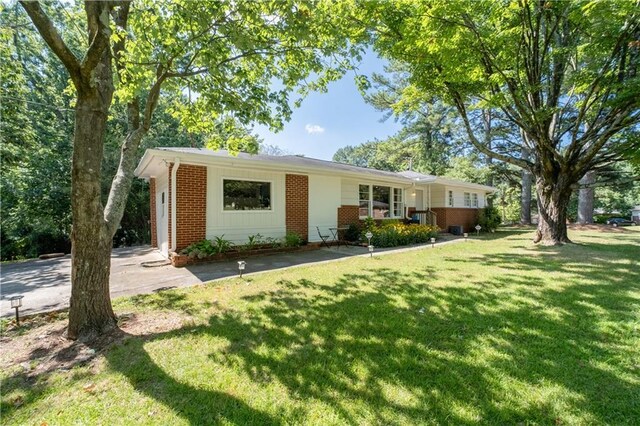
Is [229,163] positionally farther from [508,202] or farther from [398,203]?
→ [508,202]

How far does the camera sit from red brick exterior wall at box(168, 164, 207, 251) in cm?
754

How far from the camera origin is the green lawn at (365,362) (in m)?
2.15

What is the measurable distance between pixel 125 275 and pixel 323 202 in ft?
21.1

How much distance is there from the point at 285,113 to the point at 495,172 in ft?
83.9

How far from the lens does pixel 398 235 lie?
10.8 meters

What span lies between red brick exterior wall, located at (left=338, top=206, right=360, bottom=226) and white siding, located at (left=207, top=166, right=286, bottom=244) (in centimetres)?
266

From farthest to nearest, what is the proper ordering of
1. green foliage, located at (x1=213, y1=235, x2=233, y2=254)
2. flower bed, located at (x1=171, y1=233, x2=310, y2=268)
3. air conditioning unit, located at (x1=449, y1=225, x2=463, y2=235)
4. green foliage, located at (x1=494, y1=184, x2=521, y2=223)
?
1. green foliage, located at (x1=494, y1=184, x2=521, y2=223)
2. air conditioning unit, located at (x1=449, y1=225, x2=463, y2=235)
3. green foliage, located at (x1=213, y1=235, x2=233, y2=254)
4. flower bed, located at (x1=171, y1=233, x2=310, y2=268)

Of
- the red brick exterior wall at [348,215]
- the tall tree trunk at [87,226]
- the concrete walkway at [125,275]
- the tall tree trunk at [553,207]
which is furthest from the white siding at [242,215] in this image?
the tall tree trunk at [553,207]

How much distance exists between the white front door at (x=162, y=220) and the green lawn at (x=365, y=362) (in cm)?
406

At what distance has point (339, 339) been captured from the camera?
10.6 ft

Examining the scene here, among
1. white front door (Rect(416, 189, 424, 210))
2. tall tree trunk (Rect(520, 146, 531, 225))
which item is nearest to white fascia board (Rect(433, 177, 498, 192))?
white front door (Rect(416, 189, 424, 210))

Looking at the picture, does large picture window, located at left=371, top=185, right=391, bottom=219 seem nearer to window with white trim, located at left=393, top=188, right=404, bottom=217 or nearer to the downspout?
window with white trim, located at left=393, top=188, right=404, bottom=217

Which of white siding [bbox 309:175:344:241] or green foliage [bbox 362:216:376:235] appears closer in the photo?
white siding [bbox 309:175:344:241]

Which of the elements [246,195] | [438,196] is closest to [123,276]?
[246,195]
